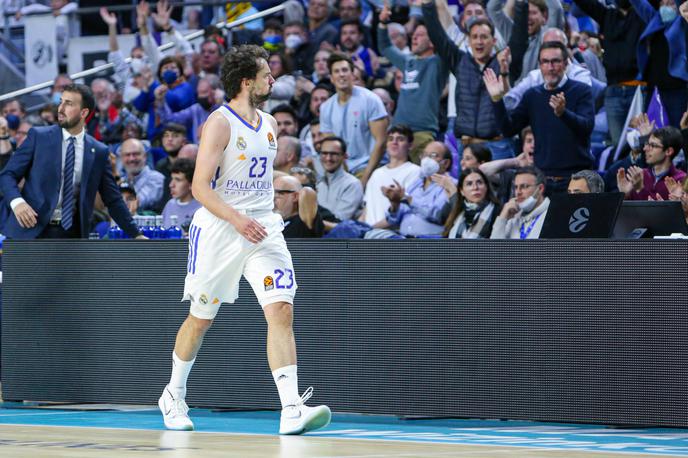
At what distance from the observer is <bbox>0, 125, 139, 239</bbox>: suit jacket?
860cm

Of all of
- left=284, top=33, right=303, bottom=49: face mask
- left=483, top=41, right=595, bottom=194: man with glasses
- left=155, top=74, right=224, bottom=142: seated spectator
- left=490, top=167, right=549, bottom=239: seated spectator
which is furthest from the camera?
left=284, top=33, right=303, bottom=49: face mask

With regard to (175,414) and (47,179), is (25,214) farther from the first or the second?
(175,414)

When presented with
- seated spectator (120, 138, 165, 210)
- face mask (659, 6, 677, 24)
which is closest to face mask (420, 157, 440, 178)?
face mask (659, 6, 677, 24)

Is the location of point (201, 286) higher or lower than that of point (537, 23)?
lower

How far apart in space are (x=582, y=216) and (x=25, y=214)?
3.62 m

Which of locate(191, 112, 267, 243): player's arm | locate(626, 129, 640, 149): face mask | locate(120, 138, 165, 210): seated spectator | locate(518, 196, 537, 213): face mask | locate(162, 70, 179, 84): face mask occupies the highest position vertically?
locate(191, 112, 267, 243): player's arm

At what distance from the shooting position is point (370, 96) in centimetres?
1240

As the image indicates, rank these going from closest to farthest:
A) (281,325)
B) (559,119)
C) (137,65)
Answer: (281,325) → (559,119) → (137,65)

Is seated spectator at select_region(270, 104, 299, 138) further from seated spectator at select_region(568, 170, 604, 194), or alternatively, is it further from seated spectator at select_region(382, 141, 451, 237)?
seated spectator at select_region(568, 170, 604, 194)

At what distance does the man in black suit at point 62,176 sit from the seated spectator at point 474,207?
2715 millimetres

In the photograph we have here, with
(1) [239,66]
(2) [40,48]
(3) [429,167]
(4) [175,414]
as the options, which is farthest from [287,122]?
(2) [40,48]

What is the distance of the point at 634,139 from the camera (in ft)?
34.8

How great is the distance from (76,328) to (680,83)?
5.59 metres

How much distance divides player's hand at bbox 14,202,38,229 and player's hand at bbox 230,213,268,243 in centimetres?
244
